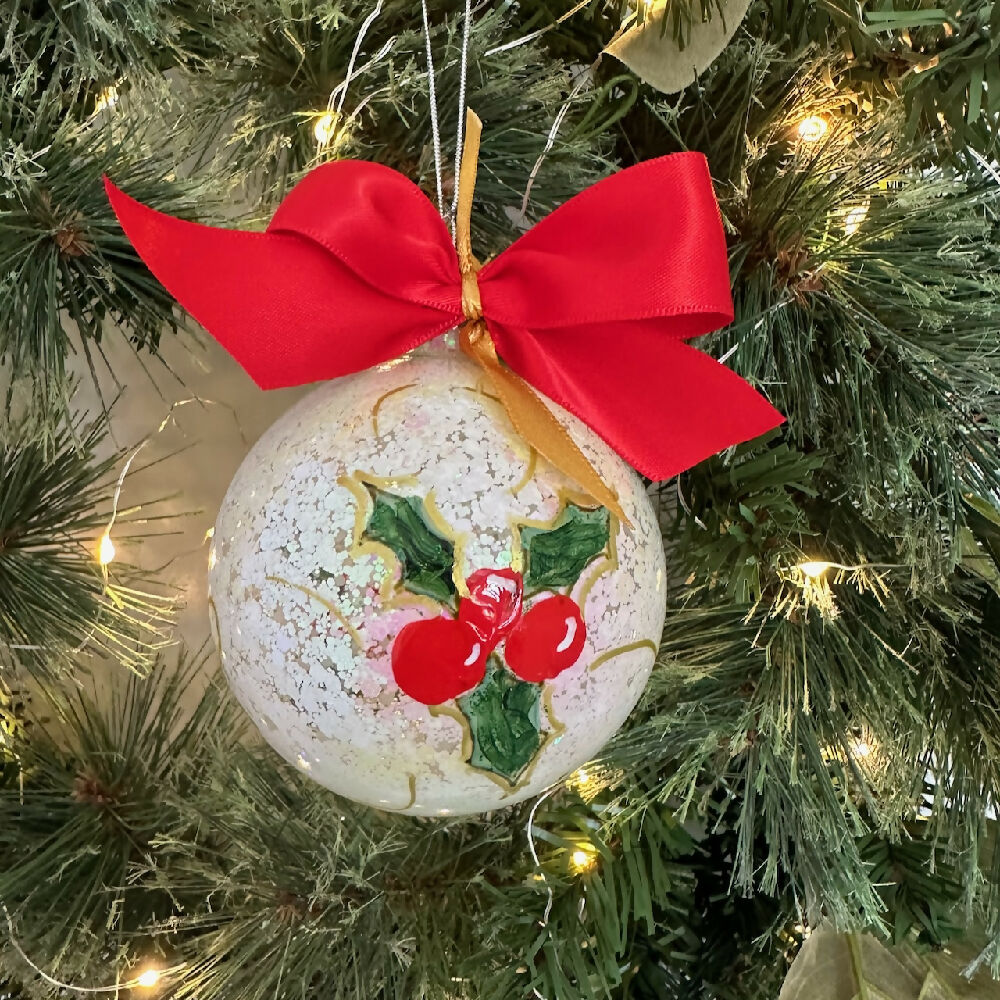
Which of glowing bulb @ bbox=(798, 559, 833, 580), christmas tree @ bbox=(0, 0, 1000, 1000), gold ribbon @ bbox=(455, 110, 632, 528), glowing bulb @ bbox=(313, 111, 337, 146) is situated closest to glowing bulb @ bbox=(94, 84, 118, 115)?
christmas tree @ bbox=(0, 0, 1000, 1000)

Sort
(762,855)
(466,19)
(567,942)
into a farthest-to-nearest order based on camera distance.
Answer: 1. (762,855)
2. (567,942)
3. (466,19)

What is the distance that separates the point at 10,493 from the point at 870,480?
495 millimetres

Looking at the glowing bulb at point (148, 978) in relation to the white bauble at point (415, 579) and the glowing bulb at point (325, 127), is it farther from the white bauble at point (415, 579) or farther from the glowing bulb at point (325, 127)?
the glowing bulb at point (325, 127)

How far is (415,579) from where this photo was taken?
1.23 ft

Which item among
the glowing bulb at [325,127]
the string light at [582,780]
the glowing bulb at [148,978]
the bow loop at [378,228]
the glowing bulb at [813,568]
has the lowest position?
the glowing bulb at [148,978]

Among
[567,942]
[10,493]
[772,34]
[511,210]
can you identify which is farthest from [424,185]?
[567,942]

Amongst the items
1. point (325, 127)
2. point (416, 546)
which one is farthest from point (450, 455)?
point (325, 127)

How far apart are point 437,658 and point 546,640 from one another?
0.05 metres

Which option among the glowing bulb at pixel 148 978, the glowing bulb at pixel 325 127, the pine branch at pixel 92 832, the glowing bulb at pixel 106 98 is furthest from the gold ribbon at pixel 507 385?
the glowing bulb at pixel 148 978

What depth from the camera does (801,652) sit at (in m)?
0.53

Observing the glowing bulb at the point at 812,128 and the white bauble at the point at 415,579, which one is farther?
the glowing bulb at the point at 812,128

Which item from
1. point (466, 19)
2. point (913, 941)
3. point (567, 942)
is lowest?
point (913, 941)

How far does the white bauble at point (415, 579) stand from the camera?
0.37m

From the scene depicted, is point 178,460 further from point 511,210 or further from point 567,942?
point 567,942
